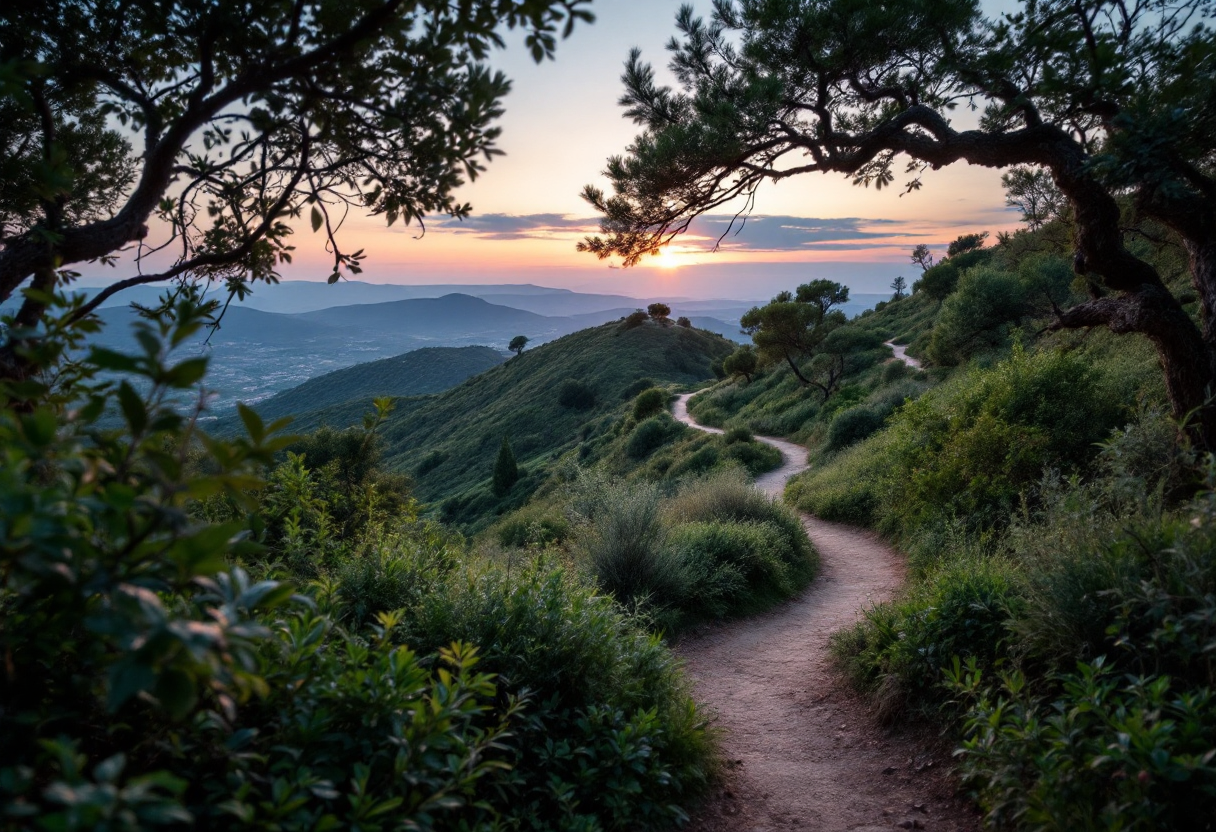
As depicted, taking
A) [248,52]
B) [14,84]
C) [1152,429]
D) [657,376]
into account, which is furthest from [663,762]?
[657,376]

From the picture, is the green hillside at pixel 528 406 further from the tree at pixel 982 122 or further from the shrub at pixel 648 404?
the tree at pixel 982 122

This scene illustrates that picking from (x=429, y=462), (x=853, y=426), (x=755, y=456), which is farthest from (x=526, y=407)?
(x=853, y=426)

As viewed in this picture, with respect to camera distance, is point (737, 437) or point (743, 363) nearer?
point (737, 437)

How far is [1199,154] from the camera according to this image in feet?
16.8

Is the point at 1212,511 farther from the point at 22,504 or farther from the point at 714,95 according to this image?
the point at 714,95

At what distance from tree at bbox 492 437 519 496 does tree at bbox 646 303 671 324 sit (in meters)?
52.7

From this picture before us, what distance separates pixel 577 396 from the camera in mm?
68062

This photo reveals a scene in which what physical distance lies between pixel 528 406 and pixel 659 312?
29.4 metres

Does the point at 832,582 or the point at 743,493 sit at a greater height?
the point at 743,493

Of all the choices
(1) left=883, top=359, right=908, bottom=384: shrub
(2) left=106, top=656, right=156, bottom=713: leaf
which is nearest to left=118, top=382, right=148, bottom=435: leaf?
(2) left=106, top=656, right=156, bottom=713: leaf

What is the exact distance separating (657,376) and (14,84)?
72994 mm

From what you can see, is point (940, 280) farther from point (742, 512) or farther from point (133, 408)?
point (133, 408)

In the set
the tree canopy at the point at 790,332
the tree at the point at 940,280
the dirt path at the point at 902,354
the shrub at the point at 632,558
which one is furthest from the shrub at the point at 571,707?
the tree at the point at 940,280

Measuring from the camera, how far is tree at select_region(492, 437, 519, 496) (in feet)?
136
